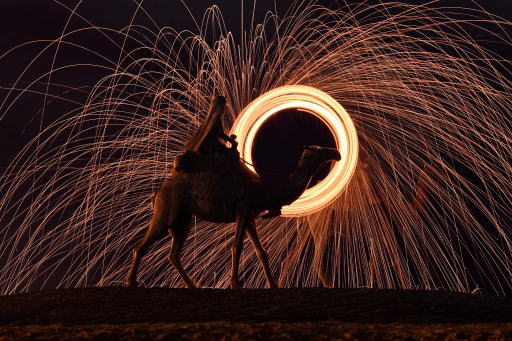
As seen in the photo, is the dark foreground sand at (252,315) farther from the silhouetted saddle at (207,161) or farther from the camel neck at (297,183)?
the silhouetted saddle at (207,161)

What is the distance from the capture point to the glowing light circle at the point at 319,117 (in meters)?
15.3

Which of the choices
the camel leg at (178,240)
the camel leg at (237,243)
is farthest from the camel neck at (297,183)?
the camel leg at (178,240)

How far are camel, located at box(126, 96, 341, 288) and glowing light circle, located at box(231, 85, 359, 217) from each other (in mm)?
1243

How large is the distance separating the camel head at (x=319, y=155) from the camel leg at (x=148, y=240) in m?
2.86

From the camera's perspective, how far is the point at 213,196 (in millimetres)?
13609

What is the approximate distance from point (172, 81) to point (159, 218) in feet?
17.0

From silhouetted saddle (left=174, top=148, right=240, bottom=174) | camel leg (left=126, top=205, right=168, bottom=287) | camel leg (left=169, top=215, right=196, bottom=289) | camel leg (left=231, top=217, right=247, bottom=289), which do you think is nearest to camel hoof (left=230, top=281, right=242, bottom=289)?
camel leg (left=231, top=217, right=247, bottom=289)

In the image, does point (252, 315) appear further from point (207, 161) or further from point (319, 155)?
point (319, 155)

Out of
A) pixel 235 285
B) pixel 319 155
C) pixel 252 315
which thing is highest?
pixel 319 155

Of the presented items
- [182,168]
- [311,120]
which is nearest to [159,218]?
[182,168]

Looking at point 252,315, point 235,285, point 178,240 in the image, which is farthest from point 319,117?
point 252,315

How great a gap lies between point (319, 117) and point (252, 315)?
18.9ft

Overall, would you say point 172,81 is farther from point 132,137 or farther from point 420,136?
point 420,136

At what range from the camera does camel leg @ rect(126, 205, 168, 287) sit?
45.1ft
